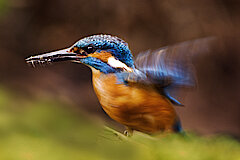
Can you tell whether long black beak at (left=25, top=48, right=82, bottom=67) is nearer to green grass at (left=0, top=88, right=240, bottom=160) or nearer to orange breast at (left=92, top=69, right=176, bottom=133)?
orange breast at (left=92, top=69, right=176, bottom=133)

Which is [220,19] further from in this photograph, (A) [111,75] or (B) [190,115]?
(A) [111,75]

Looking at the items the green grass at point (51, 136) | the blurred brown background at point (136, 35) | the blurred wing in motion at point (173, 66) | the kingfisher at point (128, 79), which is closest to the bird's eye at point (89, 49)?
the kingfisher at point (128, 79)

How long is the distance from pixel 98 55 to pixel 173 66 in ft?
0.77

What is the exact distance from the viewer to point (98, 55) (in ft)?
3.27

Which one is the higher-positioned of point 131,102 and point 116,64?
point 116,64

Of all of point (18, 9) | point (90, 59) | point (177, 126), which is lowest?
point (177, 126)

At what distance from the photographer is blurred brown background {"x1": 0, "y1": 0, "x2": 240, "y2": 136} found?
3270mm

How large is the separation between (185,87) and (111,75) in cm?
23

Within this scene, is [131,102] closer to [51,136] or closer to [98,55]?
[98,55]

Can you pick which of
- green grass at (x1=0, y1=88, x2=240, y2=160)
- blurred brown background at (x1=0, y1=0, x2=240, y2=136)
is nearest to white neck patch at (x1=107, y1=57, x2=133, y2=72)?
green grass at (x1=0, y1=88, x2=240, y2=160)

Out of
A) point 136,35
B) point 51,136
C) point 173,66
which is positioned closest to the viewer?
point 51,136

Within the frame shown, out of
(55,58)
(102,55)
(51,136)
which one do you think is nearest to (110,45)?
(102,55)

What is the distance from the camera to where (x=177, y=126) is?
1.10m

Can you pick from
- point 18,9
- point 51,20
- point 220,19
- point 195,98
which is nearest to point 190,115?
point 195,98
